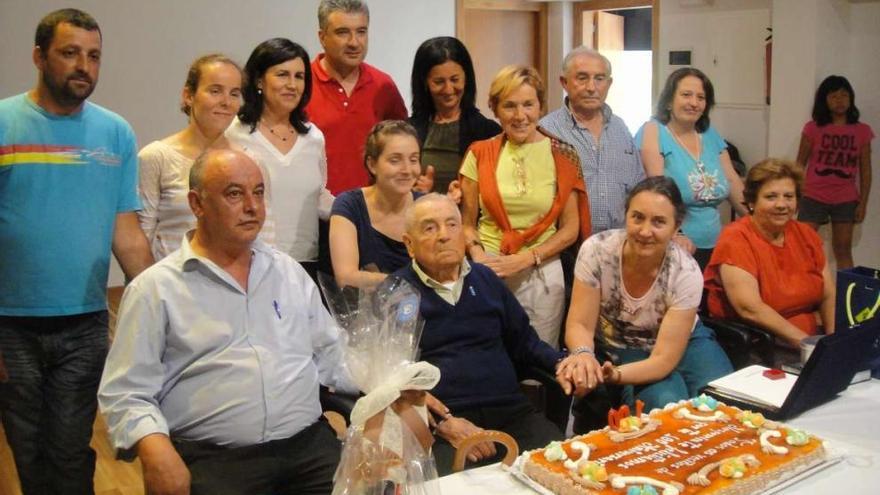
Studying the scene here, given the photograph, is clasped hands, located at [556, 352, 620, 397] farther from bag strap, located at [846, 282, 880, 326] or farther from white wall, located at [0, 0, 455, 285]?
white wall, located at [0, 0, 455, 285]

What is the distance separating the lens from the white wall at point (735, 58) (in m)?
6.46

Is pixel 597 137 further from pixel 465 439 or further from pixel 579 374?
pixel 465 439

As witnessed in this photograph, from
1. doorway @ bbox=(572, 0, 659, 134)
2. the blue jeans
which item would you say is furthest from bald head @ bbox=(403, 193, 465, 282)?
doorway @ bbox=(572, 0, 659, 134)

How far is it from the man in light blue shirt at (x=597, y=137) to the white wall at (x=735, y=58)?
3.32 m

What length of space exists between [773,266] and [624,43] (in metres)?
5.31

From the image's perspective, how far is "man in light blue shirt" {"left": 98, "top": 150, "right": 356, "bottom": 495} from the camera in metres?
2.09

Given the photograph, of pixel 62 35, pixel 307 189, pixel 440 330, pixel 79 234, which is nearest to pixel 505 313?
pixel 440 330

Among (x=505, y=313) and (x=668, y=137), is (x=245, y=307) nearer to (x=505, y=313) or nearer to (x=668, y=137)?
(x=505, y=313)

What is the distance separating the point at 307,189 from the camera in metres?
3.10

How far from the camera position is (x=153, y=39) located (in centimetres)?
601

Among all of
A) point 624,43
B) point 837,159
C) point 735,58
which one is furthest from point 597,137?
point 624,43

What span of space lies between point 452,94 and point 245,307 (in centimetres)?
153

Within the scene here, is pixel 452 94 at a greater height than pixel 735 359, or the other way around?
pixel 452 94

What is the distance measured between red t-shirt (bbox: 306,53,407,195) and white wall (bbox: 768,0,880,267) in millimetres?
3803
